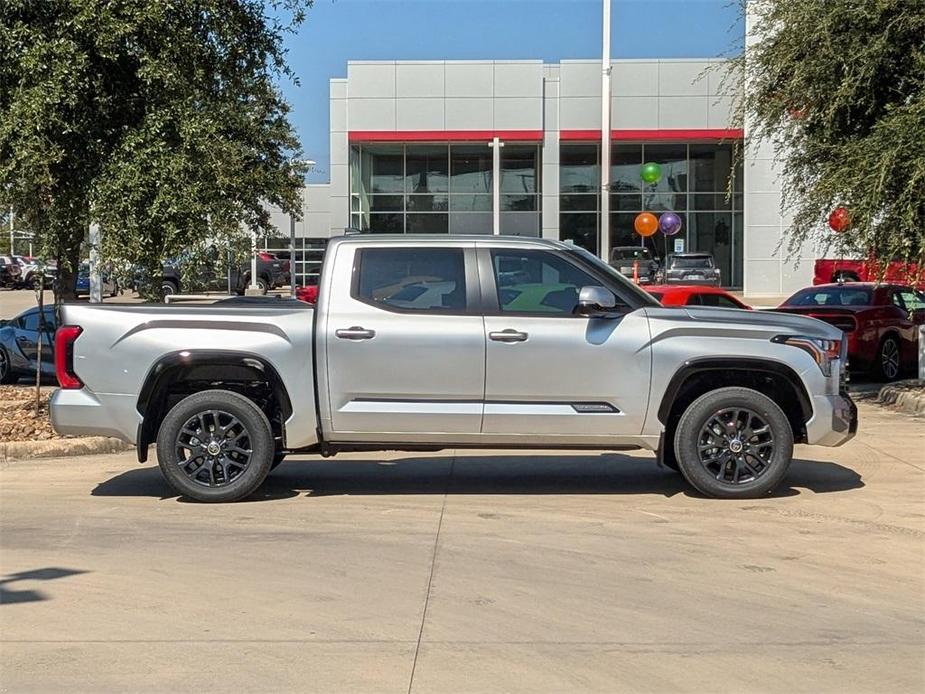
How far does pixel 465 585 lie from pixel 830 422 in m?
3.54

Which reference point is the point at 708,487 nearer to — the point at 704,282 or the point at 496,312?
the point at 496,312

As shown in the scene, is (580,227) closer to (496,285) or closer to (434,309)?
(496,285)

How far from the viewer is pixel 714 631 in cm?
548

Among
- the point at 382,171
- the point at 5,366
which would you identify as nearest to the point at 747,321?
the point at 5,366

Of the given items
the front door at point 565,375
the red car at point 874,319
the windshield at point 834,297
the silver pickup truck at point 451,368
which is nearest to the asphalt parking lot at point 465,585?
the silver pickup truck at point 451,368

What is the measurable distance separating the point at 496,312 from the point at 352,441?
147 centimetres

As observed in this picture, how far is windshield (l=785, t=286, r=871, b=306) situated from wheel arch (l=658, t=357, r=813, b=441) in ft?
31.7

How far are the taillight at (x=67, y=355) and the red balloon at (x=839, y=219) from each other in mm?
9133

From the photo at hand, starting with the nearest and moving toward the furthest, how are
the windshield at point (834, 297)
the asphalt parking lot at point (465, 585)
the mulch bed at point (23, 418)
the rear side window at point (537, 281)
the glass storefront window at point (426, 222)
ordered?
the asphalt parking lot at point (465, 585), the rear side window at point (537, 281), the mulch bed at point (23, 418), the windshield at point (834, 297), the glass storefront window at point (426, 222)

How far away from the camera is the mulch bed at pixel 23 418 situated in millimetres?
11086

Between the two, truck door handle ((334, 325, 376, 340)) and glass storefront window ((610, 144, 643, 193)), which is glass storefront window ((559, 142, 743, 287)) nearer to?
glass storefront window ((610, 144, 643, 193))

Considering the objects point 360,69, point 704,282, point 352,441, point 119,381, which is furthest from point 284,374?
point 360,69

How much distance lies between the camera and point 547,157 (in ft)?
142

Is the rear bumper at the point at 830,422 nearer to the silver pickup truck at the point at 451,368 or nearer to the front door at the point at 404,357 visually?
the silver pickup truck at the point at 451,368
